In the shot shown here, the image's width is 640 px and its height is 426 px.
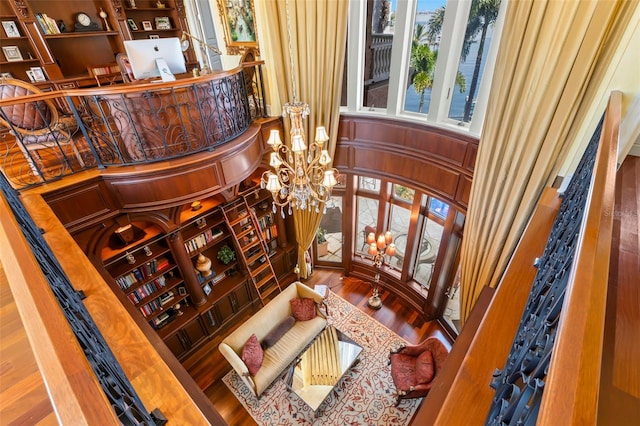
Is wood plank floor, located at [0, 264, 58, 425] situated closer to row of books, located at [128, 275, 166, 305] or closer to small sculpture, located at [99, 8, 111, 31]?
row of books, located at [128, 275, 166, 305]

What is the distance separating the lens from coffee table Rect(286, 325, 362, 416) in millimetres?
3943

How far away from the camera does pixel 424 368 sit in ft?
12.2

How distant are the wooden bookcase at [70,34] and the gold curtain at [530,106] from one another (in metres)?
6.31

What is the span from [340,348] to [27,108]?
4.81 meters

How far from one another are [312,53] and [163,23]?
409 centimetres

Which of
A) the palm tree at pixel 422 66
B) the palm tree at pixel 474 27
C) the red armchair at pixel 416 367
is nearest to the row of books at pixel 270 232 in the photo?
the red armchair at pixel 416 367

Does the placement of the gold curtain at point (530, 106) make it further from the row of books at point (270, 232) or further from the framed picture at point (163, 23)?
the framed picture at point (163, 23)

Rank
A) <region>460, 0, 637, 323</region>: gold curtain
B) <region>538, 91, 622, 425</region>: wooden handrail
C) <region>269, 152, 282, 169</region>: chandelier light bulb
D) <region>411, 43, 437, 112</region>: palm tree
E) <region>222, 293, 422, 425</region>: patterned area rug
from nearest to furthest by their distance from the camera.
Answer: <region>538, 91, 622, 425</region>: wooden handrail
<region>460, 0, 637, 323</region>: gold curtain
<region>269, 152, 282, 169</region>: chandelier light bulb
<region>411, 43, 437, 112</region>: palm tree
<region>222, 293, 422, 425</region>: patterned area rug

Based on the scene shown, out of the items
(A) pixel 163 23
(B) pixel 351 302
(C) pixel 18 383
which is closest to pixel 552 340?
(C) pixel 18 383

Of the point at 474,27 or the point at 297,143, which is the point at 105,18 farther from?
the point at 474,27

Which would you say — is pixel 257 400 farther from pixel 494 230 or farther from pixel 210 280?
pixel 494 230

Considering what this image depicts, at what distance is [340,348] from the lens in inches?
177

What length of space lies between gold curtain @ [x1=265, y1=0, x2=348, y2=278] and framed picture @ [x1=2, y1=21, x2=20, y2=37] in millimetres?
3969

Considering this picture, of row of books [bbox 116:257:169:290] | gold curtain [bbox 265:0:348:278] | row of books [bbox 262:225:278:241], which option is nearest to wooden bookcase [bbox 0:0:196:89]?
gold curtain [bbox 265:0:348:278]
